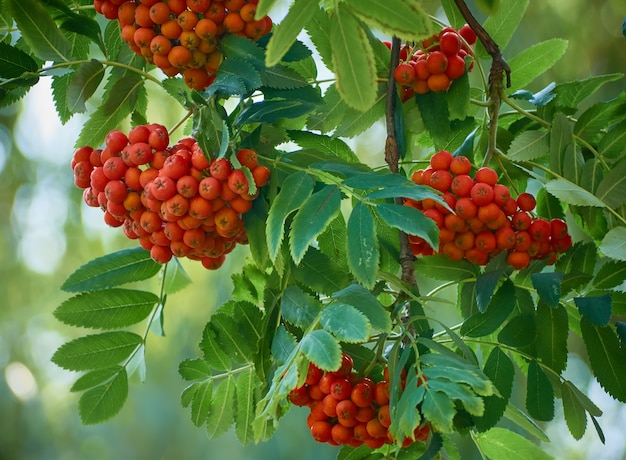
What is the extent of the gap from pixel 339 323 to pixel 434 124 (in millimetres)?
320

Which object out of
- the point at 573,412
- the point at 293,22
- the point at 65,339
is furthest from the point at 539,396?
the point at 65,339

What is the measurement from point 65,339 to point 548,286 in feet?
9.65

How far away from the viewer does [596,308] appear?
0.80m

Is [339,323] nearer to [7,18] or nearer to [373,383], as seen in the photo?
[373,383]

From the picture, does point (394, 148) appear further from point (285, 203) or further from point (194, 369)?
A: point (194, 369)

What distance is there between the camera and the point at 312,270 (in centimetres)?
81

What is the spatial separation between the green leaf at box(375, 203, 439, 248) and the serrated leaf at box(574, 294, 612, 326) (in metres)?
→ 0.21

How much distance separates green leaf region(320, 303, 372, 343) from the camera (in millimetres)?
663

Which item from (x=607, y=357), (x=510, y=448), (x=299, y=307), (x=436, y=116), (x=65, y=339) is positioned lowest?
(x=65, y=339)

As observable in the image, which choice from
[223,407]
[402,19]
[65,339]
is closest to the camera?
[402,19]

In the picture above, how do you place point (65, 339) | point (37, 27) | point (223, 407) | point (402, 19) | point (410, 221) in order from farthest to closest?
point (65, 339), point (223, 407), point (37, 27), point (410, 221), point (402, 19)

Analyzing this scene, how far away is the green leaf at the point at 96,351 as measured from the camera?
915 millimetres

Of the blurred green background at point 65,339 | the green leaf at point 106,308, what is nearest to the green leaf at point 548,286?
the green leaf at point 106,308

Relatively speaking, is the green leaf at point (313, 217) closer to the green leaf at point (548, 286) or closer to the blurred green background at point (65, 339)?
the green leaf at point (548, 286)
